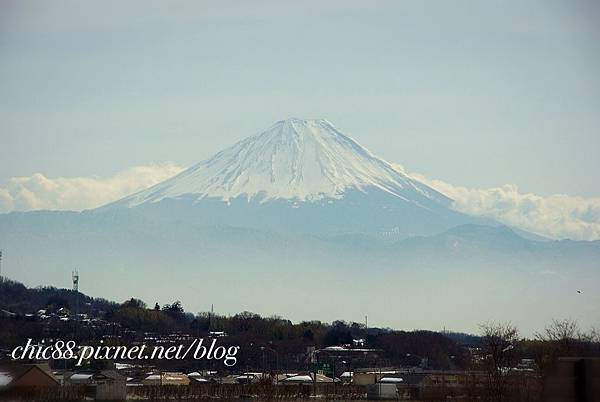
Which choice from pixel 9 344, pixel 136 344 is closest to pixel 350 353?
pixel 136 344

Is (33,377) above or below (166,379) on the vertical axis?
below

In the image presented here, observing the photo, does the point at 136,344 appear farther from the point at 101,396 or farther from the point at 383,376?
the point at 101,396

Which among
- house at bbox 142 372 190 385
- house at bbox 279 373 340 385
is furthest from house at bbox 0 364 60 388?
house at bbox 279 373 340 385

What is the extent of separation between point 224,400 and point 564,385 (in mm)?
72424

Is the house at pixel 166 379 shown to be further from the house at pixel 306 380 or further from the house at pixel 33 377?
the house at pixel 33 377

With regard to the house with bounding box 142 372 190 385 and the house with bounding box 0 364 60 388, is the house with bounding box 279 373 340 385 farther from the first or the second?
the house with bounding box 0 364 60 388

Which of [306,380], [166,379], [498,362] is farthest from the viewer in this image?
[306,380]

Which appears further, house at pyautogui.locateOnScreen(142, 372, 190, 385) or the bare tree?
house at pyautogui.locateOnScreen(142, 372, 190, 385)

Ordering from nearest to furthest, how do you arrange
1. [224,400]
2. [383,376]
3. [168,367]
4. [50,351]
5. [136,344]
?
1. [224,400]
2. [383,376]
3. [50,351]
4. [168,367]
5. [136,344]

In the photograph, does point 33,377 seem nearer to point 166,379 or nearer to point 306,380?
point 166,379

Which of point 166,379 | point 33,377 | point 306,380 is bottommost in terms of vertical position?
point 33,377

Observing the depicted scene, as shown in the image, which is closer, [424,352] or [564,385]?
[564,385]

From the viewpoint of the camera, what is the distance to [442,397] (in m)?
91.2

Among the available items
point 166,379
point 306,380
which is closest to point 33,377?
point 166,379
